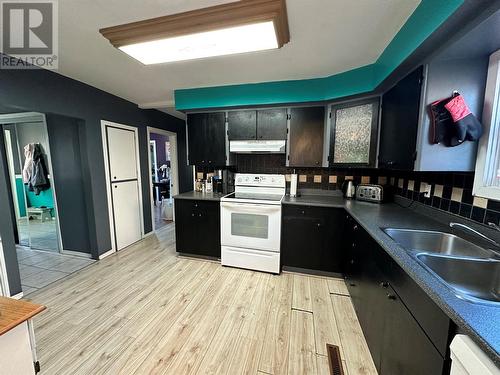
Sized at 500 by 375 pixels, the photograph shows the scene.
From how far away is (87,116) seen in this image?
2736mm

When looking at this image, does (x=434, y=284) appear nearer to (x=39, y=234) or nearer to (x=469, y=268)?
(x=469, y=268)

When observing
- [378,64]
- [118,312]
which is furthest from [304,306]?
[378,64]

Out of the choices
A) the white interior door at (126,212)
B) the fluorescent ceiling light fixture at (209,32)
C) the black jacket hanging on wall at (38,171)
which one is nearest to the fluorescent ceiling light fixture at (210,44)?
the fluorescent ceiling light fixture at (209,32)

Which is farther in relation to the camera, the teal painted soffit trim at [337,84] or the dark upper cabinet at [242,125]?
the dark upper cabinet at [242,125]

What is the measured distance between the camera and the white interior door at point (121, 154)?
312cm

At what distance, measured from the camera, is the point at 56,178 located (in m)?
3.05

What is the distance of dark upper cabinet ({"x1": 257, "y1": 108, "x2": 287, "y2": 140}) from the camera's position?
8.94 feet

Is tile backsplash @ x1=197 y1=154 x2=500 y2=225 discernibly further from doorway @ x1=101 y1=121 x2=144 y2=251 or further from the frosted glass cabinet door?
doorway @ x1=101 y1=121 x2=144 y2=251

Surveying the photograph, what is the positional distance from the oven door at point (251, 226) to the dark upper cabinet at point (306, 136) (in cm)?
75

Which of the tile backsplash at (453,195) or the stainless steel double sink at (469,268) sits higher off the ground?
the tile backsplash at (453,195)

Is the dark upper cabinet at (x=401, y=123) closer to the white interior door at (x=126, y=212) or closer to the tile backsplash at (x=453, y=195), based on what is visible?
the tile backsplash at (x=453, y=195)

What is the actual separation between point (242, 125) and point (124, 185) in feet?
7.18

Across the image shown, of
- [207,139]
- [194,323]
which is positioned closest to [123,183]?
[207,139]

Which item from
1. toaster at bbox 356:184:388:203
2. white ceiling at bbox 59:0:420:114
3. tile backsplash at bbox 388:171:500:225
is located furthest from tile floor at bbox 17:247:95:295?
tile backsplash at bbox 388:171:500:225
